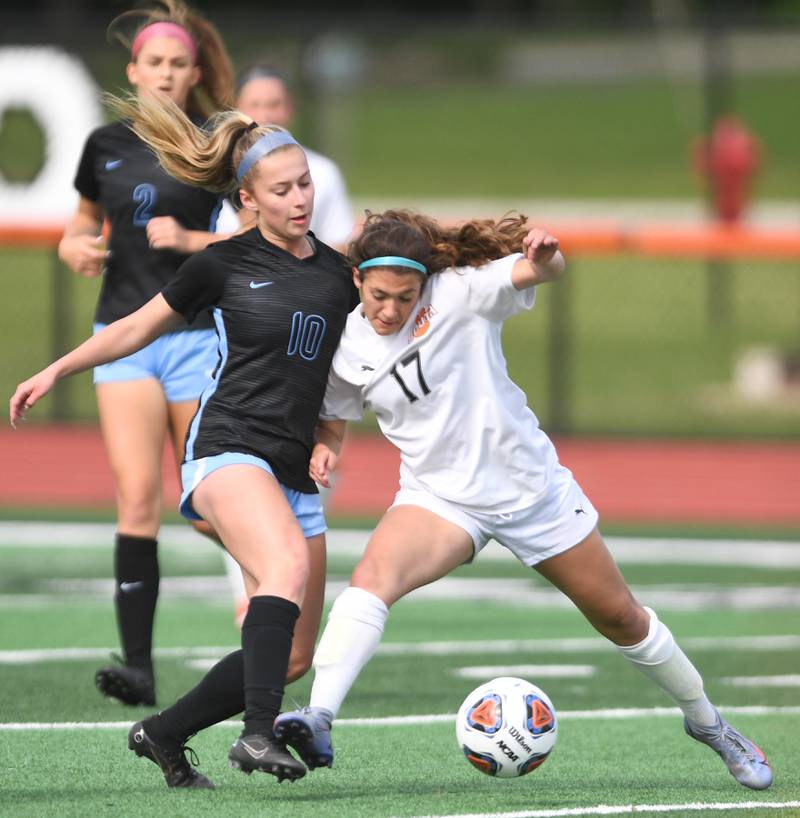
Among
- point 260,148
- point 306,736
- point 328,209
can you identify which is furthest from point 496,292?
point 328,209

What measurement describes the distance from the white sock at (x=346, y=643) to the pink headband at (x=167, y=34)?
2.59 m

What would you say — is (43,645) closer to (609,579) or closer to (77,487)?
(609,579)

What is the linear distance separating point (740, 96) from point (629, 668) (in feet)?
104

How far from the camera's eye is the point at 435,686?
739 centimetres

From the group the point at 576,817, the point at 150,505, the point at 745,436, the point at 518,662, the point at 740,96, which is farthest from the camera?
the point at 740,96

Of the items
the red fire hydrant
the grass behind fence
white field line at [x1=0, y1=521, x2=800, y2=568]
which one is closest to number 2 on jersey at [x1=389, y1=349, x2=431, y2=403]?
white field line at [x1=0, y1=521, x2=800, y2=568]

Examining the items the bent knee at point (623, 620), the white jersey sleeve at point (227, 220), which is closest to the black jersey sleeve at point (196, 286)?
the bent knee at point (623, 620)

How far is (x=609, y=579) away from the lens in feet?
17.8

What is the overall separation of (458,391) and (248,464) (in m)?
0.67

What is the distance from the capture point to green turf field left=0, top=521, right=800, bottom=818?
5395mm

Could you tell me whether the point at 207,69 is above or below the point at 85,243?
above

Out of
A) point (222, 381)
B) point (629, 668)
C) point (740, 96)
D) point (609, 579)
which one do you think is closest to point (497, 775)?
point (609, 579)

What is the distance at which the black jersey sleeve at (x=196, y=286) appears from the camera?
17.6ft

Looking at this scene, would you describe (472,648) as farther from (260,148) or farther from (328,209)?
(260,148)
